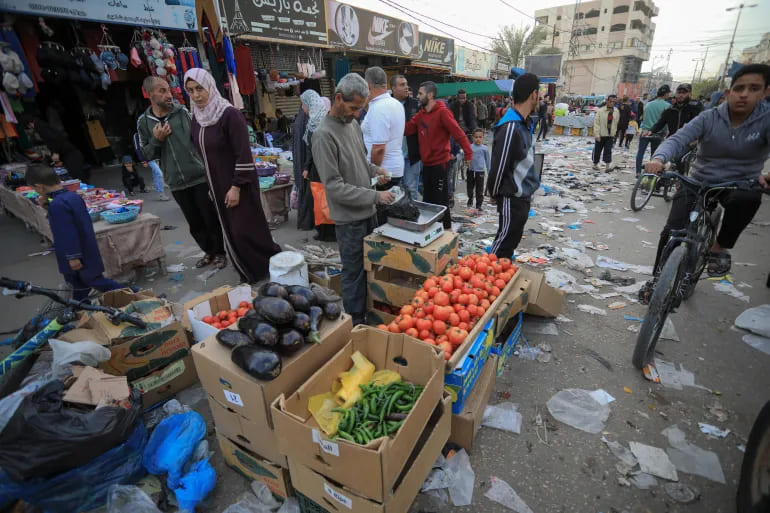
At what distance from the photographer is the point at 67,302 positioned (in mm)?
2498

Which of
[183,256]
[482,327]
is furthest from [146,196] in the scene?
[482,327]

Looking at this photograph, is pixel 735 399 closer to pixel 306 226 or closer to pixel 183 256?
pixel 306 226

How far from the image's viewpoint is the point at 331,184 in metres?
3.09

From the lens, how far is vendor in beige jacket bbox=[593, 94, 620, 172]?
32.9 feet

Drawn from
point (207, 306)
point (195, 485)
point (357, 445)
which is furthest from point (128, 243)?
point (357, 445)

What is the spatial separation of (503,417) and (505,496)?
24.0 inches

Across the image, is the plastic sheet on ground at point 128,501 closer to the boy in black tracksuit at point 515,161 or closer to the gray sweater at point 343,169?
the gray sweater at point 343,169

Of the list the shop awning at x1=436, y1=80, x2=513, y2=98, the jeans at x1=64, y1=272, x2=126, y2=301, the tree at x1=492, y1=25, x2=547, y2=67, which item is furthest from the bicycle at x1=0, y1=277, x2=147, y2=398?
the tree at x1=492, y1=25, x2=547, y2=67

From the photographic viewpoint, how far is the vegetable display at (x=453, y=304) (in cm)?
256

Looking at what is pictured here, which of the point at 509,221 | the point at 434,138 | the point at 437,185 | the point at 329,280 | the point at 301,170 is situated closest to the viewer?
the point at 509,221

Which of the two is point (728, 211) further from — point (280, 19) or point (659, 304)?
point (280, 19)

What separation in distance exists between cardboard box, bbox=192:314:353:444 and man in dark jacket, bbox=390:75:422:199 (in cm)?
452

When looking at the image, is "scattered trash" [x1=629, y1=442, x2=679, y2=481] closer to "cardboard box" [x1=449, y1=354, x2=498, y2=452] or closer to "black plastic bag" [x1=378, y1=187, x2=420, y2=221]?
"cardboard box" [x1=449, y1=354, x2=498, y2=452]

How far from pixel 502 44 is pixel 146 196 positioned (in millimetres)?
36325
